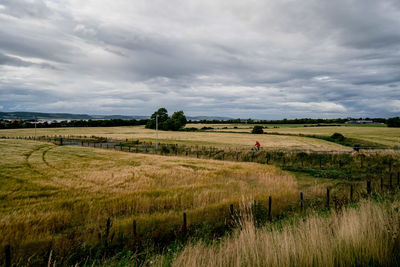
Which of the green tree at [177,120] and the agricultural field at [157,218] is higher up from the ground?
the green tree at [177,120]

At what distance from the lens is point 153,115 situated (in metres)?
128

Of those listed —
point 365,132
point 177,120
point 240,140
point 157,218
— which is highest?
point 177,120

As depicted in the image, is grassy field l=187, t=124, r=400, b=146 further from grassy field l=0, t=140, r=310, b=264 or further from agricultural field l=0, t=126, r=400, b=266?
grassy field l=0, t=140, r=310, b=264

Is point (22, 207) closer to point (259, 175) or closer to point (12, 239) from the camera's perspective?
point (12, 239)

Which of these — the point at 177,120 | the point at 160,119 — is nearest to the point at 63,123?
the point at 160,119

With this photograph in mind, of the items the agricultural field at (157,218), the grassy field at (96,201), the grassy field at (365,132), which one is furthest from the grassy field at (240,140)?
the grassy field at (96,201)

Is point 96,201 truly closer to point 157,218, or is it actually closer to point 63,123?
point 157,218

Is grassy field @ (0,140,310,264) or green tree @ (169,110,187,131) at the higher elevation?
green tree @ (169,110,187,131)

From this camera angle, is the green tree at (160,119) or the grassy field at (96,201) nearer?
the grassy field at (96,201)

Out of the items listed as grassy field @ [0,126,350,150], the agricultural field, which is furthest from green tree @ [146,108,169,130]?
the agricultural field

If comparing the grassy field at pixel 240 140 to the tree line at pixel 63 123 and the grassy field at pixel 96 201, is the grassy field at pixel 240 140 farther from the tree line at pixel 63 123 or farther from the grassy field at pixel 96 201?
the tree line at pixel 63 123

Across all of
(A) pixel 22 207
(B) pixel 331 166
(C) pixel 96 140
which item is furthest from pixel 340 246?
(C) pixel 96 140

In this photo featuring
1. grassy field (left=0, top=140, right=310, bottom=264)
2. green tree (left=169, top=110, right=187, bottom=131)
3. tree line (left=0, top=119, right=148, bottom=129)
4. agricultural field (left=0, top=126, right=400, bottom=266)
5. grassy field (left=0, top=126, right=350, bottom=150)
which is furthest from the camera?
green tree (left=169, top=110, right=187, bottom=131)

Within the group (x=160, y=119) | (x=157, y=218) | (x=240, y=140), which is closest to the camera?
(x=157, y=218)
